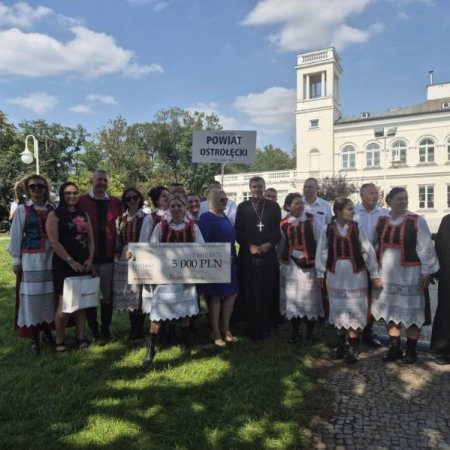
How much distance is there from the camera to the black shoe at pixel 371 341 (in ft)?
17.8

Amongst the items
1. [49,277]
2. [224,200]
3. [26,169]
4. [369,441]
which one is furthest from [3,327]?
[26,169]

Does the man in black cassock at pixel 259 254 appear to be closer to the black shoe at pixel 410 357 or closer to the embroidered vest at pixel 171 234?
the embroidered vest at pixel 171 234

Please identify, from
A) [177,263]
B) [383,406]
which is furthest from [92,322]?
[383,406]

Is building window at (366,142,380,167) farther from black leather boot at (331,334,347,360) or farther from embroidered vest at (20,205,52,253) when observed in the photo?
embroidered vest at (20,205,52,253)

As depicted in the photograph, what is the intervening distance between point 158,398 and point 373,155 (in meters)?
42.7

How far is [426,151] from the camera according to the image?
3988 centimetres

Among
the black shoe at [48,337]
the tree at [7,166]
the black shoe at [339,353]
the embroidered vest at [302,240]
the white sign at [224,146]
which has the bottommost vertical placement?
the black shoe at [339,353]

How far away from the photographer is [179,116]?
62.0m

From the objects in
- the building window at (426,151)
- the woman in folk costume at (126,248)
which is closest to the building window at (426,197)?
the building window at (426,151)

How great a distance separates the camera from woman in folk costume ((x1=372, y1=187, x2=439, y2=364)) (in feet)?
15.2

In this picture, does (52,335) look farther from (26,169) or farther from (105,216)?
(26,169)

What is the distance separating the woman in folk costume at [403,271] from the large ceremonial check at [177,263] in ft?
6.23

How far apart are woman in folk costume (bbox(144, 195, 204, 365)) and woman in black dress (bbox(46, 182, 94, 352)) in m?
0.89

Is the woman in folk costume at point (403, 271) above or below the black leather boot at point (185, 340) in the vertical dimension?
above
